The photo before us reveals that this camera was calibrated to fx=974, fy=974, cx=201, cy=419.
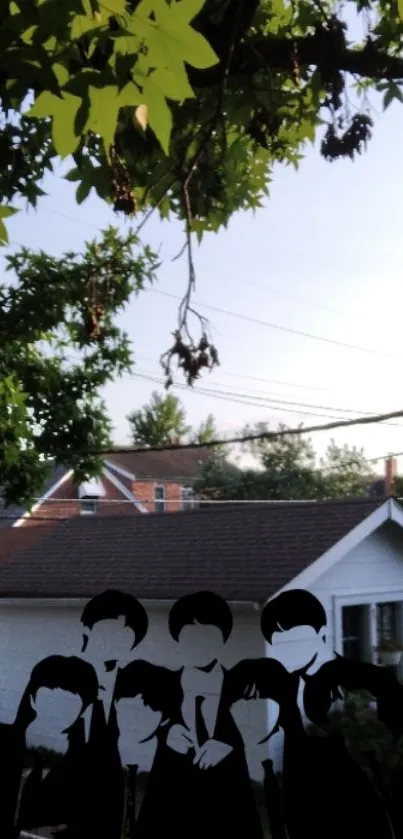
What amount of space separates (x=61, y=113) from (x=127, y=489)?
27688 millimetres

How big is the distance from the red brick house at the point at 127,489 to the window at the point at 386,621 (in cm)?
678

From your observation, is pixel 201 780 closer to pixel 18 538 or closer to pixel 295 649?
Result: pixel 295 649

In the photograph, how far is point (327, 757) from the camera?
1.62 m

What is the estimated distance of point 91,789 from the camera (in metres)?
1.79

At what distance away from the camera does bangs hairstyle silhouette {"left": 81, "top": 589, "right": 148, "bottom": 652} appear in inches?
71.8

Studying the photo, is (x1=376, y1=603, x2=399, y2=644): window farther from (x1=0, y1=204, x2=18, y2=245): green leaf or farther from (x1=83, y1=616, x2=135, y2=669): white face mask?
(x1=0, y1=204, x2=18, y2=245): green leaf

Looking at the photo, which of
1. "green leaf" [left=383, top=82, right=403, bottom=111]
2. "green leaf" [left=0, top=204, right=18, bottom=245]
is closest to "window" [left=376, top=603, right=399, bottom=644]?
"green leaf" [left=383, top=82, right=403, bottom=111]

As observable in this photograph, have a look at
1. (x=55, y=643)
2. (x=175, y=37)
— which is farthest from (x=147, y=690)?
(x=55, y=643)

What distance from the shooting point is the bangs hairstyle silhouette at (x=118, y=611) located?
1.82m

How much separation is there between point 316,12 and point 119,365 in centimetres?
746

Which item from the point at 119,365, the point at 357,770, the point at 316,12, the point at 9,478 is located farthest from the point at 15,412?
the point at 357,770

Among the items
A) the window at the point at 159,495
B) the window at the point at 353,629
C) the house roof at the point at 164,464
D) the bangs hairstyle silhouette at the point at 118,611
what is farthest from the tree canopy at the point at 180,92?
the window at the point at 159,495

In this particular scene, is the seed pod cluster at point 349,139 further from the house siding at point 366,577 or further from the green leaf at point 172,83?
the house siding at point 366,577

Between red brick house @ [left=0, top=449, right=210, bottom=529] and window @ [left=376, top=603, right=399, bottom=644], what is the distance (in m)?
6.78
